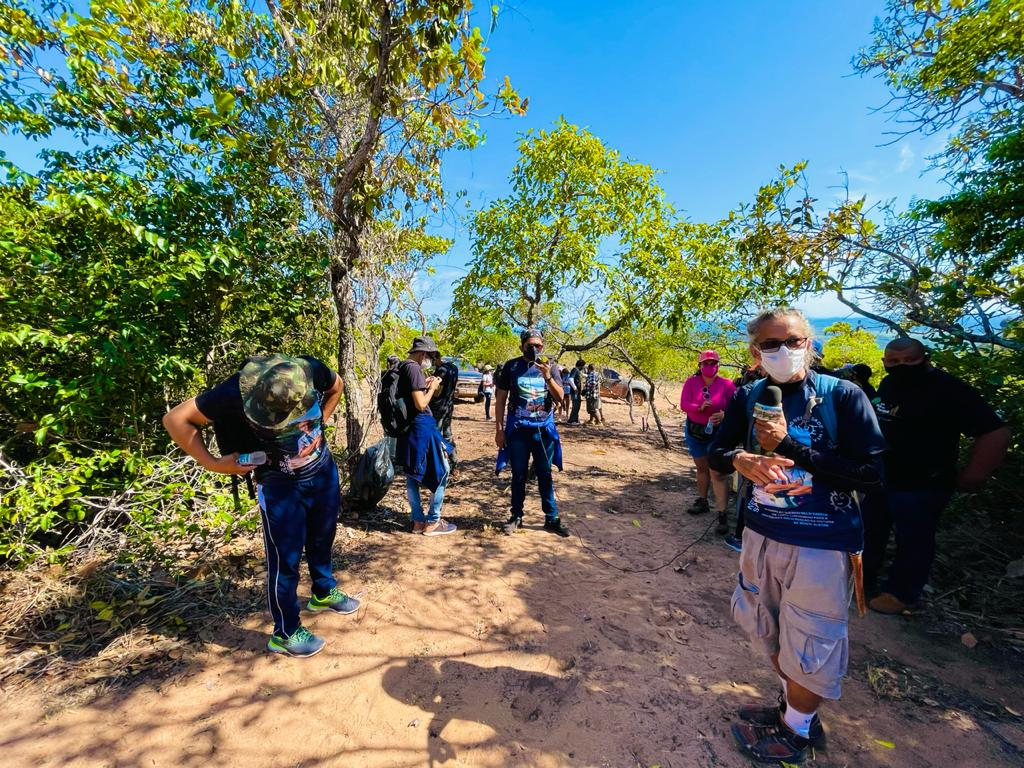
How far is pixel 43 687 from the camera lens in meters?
2.24

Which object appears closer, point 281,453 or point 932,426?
point 281,453

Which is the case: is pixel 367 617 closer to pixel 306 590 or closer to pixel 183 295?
pixel 306 590

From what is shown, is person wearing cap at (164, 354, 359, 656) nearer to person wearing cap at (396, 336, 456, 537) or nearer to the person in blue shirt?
person wearing cap at (396, 336, 456, 537)

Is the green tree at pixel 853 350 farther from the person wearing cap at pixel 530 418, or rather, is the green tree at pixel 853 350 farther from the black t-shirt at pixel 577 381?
the black t-shirt at pixel 577 381

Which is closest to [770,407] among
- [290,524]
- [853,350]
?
[290,524]

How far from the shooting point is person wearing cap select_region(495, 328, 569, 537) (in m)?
4.06

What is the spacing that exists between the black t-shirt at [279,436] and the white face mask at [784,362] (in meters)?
2.43

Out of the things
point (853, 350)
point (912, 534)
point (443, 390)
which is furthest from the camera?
point (853, 350)

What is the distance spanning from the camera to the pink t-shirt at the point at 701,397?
427 centimetres

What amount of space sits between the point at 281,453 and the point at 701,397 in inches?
155

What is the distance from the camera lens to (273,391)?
220 centimetres

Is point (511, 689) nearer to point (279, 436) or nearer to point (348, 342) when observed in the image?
point (279, 436)

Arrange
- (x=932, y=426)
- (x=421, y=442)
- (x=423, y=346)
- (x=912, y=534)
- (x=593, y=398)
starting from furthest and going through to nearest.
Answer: (x=593, y=398) → (x=423, y=346) → (x=421, y=442) → (x=912, y=534) → (x=932, y=426)

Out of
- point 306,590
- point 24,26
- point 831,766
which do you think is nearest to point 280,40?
point 24,26
